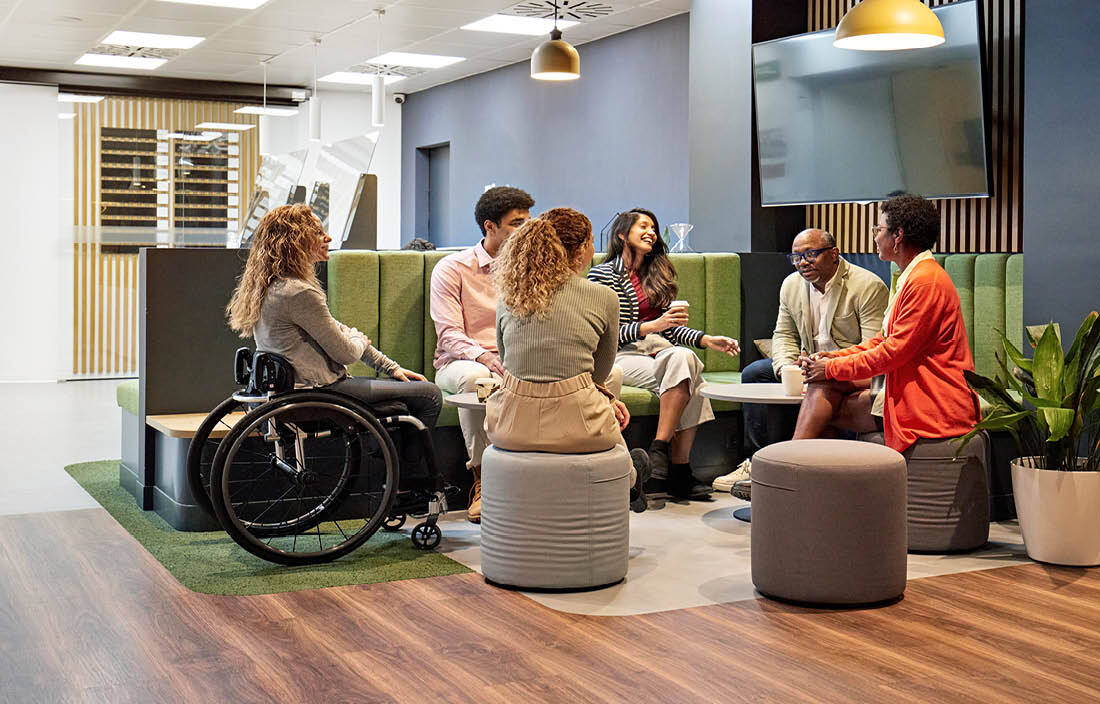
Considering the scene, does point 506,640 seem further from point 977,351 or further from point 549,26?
point 549,26

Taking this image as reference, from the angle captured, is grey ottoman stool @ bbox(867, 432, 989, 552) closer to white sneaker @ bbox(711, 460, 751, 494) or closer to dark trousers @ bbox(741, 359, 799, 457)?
dark trousers @ bbox(741, 359, 799, 457)

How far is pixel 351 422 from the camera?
421cm

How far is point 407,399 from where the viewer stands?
14.8 feet

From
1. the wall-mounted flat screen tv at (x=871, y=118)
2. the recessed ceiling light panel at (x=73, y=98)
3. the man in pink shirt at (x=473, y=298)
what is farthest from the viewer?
the recessed ceiling light panel at (x=73, y=98)

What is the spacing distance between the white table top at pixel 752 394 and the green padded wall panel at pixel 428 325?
4.09ft

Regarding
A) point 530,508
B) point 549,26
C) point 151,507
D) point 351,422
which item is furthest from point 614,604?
point 549,26

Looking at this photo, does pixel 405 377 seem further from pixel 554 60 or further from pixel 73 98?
pixel 73 98

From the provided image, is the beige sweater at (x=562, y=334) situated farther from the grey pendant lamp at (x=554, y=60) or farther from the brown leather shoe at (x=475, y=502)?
the grey pendant lamp at (x=554, y=60)

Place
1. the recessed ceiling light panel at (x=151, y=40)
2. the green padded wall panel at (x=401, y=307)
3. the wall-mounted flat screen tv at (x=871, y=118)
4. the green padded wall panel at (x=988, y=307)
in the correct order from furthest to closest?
1. the recessed ceiling light panel at (x=151, y=40)
2. the wall-mounted flat screen tv at (x=871, y=118)
3. the green padded wall panel at (x=988, y=307)
4. the green padded wall panel at (x=401, y=307)

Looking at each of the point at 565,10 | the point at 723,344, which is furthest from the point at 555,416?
the point at 565,10

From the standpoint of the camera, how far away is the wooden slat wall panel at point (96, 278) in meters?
11.3

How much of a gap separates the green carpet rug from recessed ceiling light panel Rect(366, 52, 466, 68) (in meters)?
6.76

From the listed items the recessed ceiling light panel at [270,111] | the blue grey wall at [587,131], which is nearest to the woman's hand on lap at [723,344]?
the blue grey wall at [587,131]

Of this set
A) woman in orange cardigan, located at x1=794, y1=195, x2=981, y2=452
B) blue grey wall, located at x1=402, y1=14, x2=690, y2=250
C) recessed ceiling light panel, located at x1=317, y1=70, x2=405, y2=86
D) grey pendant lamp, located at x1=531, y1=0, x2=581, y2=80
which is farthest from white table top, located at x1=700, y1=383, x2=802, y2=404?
recessed ceiling light panel, located at x1=317, y1=70, x2=405, y2=86
